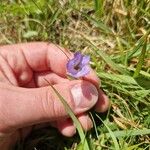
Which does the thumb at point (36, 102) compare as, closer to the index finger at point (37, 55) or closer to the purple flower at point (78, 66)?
the purple flower at point (78, 66)

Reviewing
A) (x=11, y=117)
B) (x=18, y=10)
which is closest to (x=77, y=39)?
(x=18, y=10)

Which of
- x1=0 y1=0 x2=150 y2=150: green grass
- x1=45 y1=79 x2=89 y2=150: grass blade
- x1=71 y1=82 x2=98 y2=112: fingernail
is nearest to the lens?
x1=45 y1=79 x2=89 y2=150: grass blade

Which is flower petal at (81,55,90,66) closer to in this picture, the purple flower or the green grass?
the purple flower

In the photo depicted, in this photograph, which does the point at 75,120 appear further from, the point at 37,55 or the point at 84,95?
the point at 37,55

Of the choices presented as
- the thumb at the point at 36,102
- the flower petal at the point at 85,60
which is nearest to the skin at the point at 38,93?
the thumb at the point at 36,102

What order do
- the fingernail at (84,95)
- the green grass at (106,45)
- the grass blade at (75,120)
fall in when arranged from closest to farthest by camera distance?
the grass blade at (75,120), the fingernail at (84,95), the green grass at (106,45)

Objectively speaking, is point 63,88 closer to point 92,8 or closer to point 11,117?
point 11,117

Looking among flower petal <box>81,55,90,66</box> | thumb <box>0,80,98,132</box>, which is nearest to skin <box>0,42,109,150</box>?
thumb <box>0,80,98,132</box>
